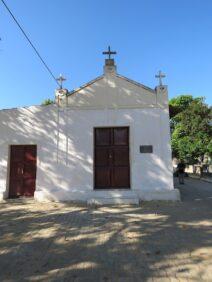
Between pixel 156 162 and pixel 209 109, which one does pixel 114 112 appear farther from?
pixel 209 109

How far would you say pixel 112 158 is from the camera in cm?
1116

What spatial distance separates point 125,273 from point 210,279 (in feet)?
3.93

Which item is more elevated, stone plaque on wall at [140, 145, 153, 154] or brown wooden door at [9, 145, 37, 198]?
stone plaque on wall at [140, 145, 153, 154]

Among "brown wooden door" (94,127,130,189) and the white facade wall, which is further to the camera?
"brown wooden door" (94,127,130,189)

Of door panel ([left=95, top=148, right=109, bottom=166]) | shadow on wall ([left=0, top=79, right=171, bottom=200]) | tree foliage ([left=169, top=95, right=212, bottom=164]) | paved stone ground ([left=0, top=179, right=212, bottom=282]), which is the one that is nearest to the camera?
paved stone ground ([left=0, top=179, right=212, bottom=282])

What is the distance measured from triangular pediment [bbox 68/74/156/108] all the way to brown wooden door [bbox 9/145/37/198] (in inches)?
102

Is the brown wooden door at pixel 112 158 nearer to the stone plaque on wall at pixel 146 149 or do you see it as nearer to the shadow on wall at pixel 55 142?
the shadow on wall at pixel 55 142

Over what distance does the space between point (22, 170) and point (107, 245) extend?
678cm

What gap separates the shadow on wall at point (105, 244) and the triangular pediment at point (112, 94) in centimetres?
438

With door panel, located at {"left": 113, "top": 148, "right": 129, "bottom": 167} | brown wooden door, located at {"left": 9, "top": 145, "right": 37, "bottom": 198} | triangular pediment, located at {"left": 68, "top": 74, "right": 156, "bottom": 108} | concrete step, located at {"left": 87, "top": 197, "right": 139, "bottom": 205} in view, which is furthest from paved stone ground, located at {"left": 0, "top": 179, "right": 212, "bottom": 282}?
triangular pediment, located at {"left": 68, "top": 74, "right": 156, "bottom": 108}

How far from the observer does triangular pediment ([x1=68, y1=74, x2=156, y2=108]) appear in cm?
1113

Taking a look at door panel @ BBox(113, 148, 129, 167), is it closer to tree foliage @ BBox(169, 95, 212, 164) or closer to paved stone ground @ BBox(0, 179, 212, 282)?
paved stone ground @ BBox(0, 179, 212, 282)

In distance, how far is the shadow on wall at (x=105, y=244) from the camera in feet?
13.6

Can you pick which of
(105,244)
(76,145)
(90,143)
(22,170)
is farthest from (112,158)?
(105,244)
